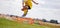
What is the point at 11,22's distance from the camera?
1.72 m

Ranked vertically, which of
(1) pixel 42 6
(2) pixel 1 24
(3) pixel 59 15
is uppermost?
(1) pixel 42 6

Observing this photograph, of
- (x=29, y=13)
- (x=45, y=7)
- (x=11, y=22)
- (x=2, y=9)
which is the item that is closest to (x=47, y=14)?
(x=45, y=7)

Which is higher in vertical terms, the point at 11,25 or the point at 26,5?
the point at 26,5

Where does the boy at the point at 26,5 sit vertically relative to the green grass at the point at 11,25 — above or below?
above

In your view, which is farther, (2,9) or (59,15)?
(2,9)

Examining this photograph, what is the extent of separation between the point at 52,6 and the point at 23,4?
374mm

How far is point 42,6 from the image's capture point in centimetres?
169

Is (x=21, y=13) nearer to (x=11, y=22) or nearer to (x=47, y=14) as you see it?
(x=11, y=22)

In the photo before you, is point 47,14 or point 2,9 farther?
point 2,9

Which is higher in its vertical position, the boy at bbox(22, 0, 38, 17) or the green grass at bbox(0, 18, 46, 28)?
the boy at bbox(22, 0, 38, 17)

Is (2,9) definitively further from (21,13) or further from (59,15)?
(59,15)

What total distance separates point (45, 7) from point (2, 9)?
1.89 feet

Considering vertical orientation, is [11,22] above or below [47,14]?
below

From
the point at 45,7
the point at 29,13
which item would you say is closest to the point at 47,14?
the point at 45,7
